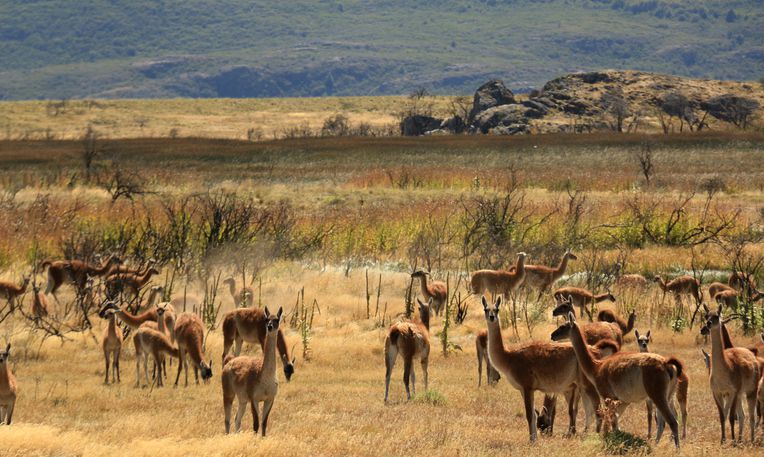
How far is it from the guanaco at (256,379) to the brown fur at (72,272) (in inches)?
406

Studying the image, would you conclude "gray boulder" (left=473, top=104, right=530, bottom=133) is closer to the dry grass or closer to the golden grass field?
the golden grass field

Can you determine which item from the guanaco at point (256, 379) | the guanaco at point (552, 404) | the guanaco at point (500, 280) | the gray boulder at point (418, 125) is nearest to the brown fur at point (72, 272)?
the guanaco at point (500, 280)

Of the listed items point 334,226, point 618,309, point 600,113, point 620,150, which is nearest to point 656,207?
point 334,226

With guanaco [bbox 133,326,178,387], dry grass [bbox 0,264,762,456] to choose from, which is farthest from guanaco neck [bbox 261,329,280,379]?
guanaco [bbox 133,326,178,387]

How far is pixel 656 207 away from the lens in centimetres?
3678

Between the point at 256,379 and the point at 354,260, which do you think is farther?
the point at 354,260

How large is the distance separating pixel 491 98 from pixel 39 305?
75.1m

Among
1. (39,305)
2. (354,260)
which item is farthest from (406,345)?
(354,260)

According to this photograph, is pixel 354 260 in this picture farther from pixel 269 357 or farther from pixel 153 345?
pixel 269 357

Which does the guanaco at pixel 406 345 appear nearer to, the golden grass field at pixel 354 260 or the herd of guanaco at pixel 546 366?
the herd of guanaco at pixel 546 366

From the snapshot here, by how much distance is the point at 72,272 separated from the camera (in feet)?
78.2

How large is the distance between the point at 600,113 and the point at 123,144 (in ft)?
122

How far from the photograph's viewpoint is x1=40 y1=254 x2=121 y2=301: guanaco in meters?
23.6

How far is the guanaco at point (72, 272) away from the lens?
77.4 ft
